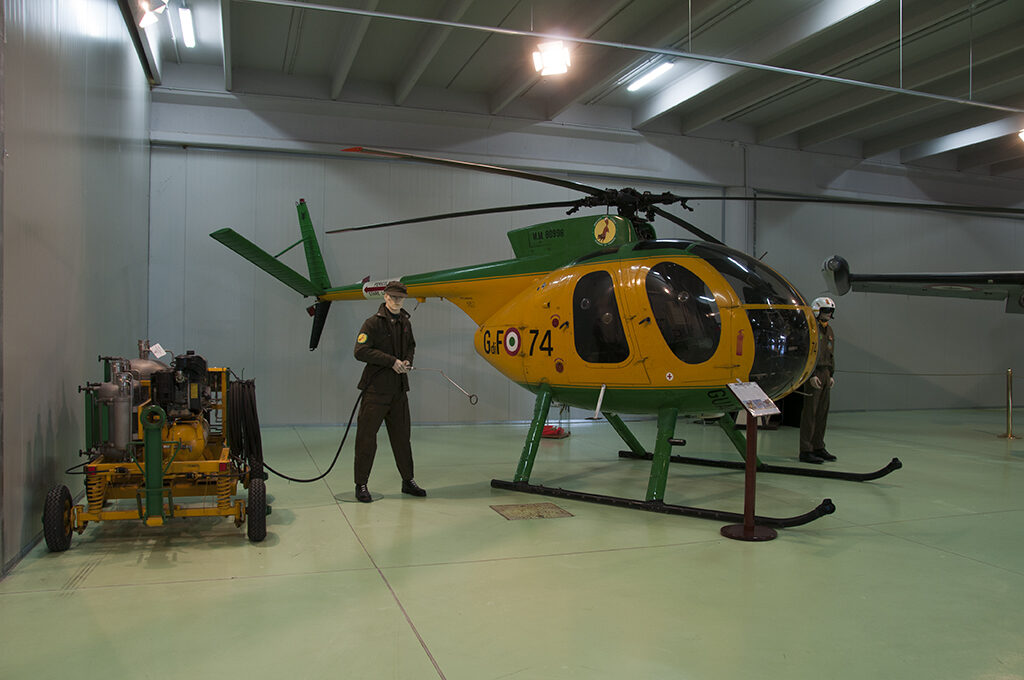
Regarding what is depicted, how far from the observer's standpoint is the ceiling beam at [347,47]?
25.8 ft

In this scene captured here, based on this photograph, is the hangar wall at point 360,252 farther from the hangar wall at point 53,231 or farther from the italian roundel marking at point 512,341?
the italian roundel marking at point 512,341

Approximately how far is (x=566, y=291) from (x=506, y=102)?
5495 mm

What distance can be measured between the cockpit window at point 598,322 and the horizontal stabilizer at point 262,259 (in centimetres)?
388

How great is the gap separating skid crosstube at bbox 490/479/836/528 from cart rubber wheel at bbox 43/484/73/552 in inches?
126

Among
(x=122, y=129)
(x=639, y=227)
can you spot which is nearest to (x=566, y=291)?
(x=639, y=227)

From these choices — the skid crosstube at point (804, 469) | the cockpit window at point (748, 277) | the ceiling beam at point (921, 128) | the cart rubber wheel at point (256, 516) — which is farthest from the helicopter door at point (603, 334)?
the ceiling beam at point (921, 128)

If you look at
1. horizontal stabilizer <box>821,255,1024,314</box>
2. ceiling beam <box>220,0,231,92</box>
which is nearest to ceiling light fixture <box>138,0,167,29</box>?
ceiling beam <box>220,0,231,92</box>

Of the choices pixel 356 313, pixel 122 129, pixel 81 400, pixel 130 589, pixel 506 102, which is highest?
pixel 506 102

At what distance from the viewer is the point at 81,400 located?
207 inches

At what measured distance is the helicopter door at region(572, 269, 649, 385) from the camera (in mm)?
5344

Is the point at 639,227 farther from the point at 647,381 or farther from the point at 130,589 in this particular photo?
the point at 130,589

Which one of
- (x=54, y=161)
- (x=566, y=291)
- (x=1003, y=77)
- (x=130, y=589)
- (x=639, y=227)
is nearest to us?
(x=130, y=589)

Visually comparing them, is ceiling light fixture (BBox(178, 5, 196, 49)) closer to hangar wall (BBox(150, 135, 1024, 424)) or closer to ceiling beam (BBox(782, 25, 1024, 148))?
hangar wall (BBox(150, 135, 1024, 424))

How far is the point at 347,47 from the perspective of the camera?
8695 mm
